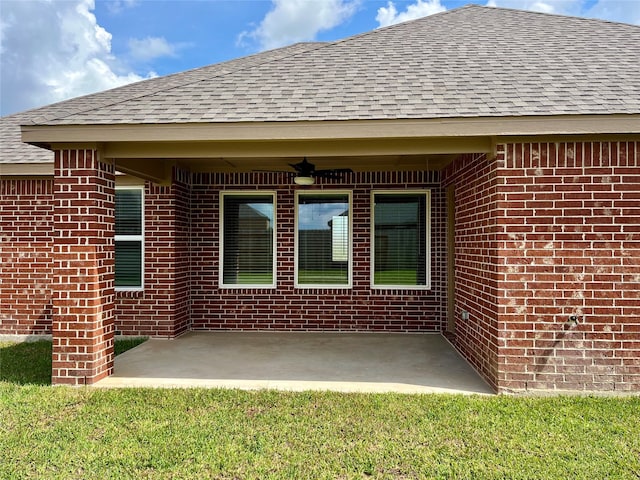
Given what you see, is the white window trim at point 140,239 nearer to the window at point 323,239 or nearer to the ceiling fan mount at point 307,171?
the window at point 323,239

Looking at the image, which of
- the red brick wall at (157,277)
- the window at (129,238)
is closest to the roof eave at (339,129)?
the red brick wall at (157,277)

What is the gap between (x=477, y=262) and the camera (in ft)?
17.4

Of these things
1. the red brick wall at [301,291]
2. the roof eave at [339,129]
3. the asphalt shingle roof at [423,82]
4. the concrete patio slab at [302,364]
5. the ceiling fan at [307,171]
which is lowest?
the concrete patio slab at [302,364]

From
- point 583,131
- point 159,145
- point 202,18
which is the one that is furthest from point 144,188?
point 583,131

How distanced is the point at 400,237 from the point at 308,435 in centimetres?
494

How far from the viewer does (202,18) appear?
9047 millimetres

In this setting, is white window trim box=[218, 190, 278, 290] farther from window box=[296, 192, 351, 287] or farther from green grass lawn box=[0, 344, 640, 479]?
green grass lawn box=[0, 344, 640, 479]

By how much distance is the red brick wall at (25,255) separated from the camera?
734cm

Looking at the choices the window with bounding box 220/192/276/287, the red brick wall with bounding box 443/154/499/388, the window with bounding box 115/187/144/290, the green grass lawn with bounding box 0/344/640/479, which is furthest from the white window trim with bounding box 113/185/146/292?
the red brick wall with bounding box 443/154/499/388

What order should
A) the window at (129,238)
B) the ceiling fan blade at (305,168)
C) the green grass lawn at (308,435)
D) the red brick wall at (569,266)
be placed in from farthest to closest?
the window at (129,238) < the ceiling fan blade at (305,168) < the red brick wall at (569,266) < the green grass lawn at (308,435)

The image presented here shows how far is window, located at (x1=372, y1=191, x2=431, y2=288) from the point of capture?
25.3 feet

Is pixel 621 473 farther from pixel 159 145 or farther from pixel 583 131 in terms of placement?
pixel 159 145

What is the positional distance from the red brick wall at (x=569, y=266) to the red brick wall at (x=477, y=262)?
0.59ft

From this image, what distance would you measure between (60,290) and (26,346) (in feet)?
9.92
